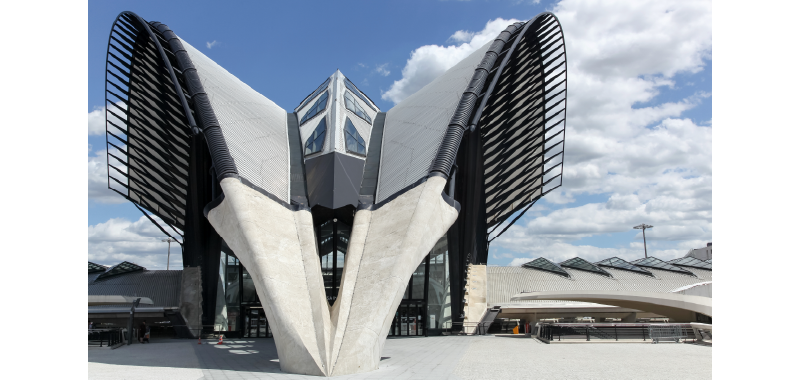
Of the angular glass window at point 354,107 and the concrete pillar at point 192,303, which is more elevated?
the angular glass window at point 354,107

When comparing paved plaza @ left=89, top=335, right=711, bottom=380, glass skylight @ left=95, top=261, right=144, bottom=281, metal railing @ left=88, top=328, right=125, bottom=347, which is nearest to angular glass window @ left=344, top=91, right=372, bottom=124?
paved plaza @ left=89, top=335, right=711, bottom=380

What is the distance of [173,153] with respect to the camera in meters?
31.5

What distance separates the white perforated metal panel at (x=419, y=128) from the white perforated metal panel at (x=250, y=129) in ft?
15.7

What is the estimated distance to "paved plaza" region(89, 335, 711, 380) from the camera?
13094mm

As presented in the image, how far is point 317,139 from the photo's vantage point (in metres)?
27.3

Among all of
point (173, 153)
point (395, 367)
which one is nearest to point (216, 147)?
point (395, 367)

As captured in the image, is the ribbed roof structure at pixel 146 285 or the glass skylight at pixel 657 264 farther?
the glass skylight at pixel 657 264

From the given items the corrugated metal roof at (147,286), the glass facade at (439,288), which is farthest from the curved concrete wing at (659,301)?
the corrugated metal roof at (147,286)

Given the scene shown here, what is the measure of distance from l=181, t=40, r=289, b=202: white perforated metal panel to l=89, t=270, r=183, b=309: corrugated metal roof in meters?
18.8

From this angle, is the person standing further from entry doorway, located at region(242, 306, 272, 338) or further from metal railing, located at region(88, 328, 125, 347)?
entry doorway, located at region(242, 306, 272, 338)

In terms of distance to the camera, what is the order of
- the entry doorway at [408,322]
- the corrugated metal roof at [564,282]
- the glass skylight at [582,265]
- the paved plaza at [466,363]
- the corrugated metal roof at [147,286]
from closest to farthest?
the paved plaza at [466,363] → the entry doorway at [408,322] → the corrugated metal roof at [147,286] → the corrugated metal roof at [564,282] → the glass skylight at [582,265]

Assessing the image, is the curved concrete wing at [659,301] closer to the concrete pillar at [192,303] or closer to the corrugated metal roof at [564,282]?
the corrugated metal roof at [564,282]

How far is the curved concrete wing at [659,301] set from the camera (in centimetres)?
2328
